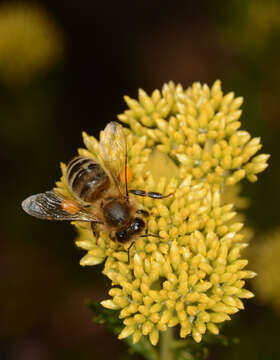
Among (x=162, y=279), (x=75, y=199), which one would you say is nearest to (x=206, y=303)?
(x=162, y=279)

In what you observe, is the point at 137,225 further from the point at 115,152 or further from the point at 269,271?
the point at 269,271

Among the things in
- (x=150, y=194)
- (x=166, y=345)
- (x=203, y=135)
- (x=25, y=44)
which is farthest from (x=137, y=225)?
(x=25, y=44)

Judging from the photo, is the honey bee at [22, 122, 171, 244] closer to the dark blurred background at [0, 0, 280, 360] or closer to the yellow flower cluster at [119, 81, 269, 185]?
the yellow flower cluster at [119, 81, 269, 185]

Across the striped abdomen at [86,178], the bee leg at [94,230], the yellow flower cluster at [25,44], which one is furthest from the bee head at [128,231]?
the yellow flower cluster at [25,44]

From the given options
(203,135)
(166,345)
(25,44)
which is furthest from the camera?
(25,44)

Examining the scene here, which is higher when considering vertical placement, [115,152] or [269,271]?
[115,152]

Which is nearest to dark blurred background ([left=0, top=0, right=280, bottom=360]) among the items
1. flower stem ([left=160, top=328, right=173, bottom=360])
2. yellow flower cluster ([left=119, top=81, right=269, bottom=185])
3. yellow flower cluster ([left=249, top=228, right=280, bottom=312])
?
yellow flower cluster ([left=249, top=228, right=280, bottom=312])

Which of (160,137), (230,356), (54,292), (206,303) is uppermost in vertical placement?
(160,137)

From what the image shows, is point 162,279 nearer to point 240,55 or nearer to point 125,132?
point 125,132
